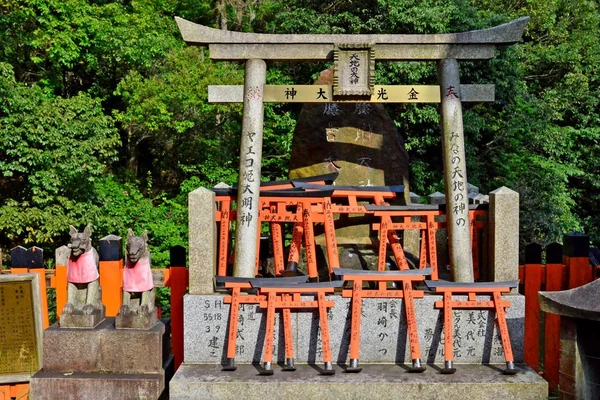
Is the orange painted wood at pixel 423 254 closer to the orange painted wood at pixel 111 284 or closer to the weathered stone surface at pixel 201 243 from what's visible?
the weathered stone surface at pixel 201 243

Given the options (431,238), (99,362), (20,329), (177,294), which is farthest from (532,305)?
(20,329)

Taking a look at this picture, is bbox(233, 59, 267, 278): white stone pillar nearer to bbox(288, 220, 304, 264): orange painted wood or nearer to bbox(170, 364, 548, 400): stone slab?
bbox(288, 220, 304, 264): orange painted wood

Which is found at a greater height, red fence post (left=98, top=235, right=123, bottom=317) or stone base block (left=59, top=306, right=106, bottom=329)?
red fence post (left=98, top=235, right=123, bottom=317)

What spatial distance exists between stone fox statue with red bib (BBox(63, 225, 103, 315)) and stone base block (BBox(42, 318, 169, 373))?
27 centimetres

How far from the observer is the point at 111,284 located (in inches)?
329

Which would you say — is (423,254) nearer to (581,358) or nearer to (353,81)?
(353,81)

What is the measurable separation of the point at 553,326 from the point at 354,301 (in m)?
2.79

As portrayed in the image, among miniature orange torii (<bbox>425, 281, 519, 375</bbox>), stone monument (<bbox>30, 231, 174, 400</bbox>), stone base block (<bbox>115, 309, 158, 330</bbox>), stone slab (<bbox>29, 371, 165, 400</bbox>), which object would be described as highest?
miniature orange torii (<bbox>425, 281, 519, 375</bbox>)

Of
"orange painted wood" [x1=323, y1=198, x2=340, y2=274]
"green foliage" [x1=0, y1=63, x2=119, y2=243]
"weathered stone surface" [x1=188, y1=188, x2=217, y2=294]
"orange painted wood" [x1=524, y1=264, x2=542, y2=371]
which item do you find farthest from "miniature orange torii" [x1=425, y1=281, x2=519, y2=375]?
"green foliage" [x1=0, y1=63, x2=119, y2=243]

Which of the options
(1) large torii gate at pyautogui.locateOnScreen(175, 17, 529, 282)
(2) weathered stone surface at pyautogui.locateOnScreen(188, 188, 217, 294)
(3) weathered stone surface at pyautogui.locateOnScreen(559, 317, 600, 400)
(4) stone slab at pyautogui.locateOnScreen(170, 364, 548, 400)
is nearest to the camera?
(3) weathered stone surface at pyautogui.locateOnScreen(559, 317, 600, 400)

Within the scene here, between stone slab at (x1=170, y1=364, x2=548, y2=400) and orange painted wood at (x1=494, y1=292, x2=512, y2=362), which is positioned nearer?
stone slab at (x1=170, y1=364, x2=548, y2=400)

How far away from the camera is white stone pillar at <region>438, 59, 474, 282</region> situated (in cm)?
808

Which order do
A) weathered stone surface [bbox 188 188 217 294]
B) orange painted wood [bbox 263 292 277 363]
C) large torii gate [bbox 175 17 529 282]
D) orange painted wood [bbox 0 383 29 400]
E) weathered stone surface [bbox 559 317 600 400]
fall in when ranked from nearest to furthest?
weathered stone surface [bbox 559 317 600 400], orange painted wood [bbox 263 292 277 363], weathered stone surface [bbox 188 188 217 294], orange painted wood [bbox 0 383 29 400], large torii gate [bbox 175 17 529 282]

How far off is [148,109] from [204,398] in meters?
12.3
